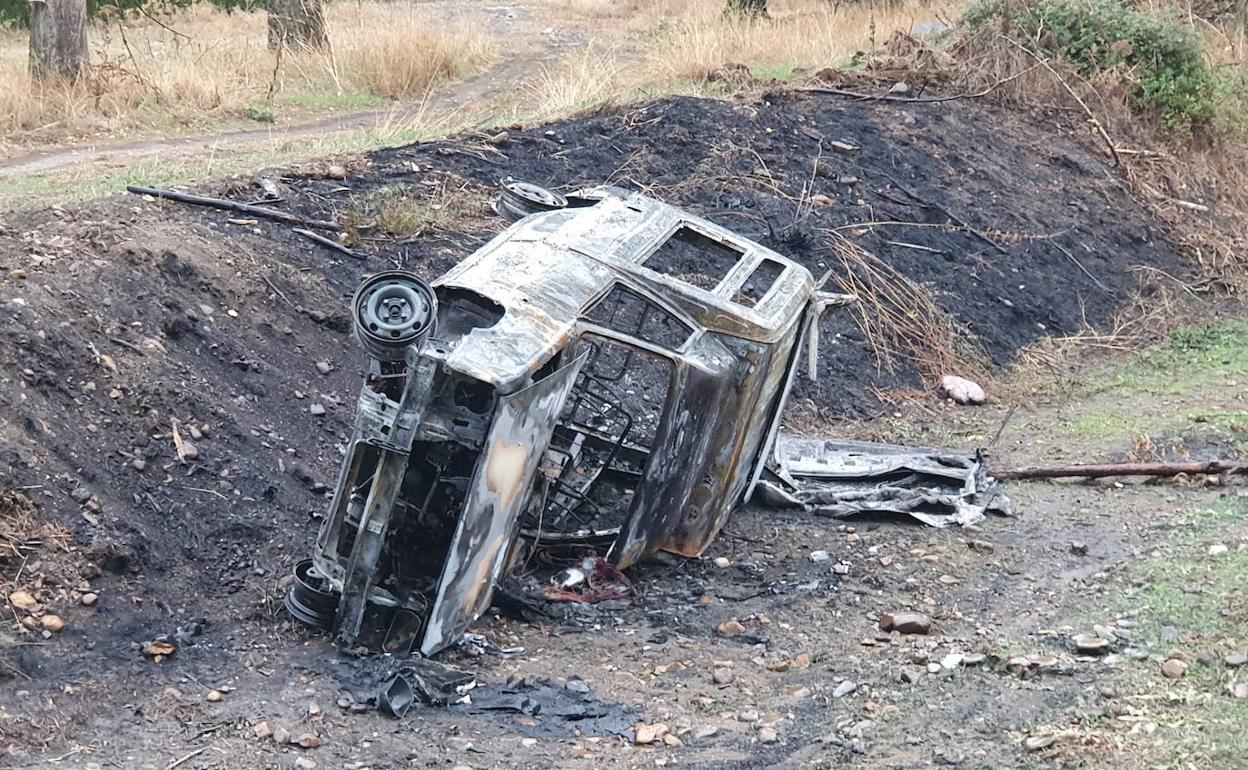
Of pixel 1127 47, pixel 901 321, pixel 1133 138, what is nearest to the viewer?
pixel 901 321

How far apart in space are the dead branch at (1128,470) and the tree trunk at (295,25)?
1242 cm

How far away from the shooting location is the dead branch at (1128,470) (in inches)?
363

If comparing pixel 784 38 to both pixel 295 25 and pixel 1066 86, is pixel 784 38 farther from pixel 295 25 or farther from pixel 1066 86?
pixel 295 25

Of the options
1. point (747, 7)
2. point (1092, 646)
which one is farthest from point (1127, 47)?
point (1092, 646)

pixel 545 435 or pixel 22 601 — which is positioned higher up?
pixel 545 435

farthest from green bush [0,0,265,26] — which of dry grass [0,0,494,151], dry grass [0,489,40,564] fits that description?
dry grass [0,489,40,564]

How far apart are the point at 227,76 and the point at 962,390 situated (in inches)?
380

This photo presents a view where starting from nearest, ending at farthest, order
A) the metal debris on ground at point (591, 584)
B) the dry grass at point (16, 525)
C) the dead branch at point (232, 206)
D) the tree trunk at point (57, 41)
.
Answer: the dry grass at point (16, 525)
the metal debris on ground at point (591, 584)
the dead branch at point (232, 206)
the tree trunk at point (57, 41)

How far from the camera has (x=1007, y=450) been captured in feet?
33.9

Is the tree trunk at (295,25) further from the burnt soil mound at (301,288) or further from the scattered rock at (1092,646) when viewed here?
the scattered rock at (1092,646)

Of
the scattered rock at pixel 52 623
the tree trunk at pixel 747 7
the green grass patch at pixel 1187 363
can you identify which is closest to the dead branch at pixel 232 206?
the scattered rock at pixel 52 623

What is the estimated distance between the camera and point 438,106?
57.4 ft

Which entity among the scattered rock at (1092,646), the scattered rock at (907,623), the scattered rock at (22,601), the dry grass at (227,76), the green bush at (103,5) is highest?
the scattered rock at (1092,646)

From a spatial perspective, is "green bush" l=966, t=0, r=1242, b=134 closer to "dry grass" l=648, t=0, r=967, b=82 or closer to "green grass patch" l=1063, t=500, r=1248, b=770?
"dry grass" l=648, t=0, r=967, b=82
